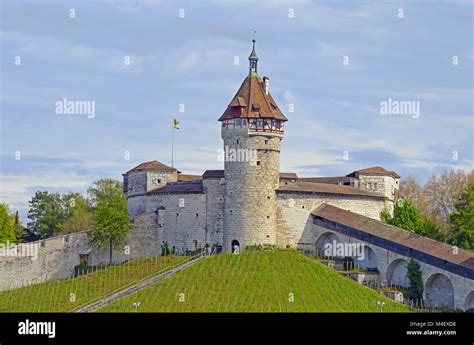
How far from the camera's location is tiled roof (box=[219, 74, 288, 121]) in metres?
76.9

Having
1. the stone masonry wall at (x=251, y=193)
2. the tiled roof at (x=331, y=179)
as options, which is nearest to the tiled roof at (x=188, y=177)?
the tiled roof at (x=331, y=179)

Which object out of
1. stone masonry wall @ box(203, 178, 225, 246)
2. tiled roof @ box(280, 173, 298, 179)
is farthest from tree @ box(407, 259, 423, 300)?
stone masonry wall @ box(203, 178, 225, 246)

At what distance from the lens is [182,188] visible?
80875 mm

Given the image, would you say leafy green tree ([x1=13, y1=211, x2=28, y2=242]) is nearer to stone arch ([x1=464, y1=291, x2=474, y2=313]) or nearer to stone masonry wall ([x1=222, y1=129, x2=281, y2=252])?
stone masonry wall ([x1=222, y1=129, x2=281, y2=252])

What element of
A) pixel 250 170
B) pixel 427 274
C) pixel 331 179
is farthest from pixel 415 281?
pixel 331 179

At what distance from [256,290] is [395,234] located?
10.9 m

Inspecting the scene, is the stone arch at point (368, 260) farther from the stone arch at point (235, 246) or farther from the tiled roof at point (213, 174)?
the tiled roof at point (213, 174)

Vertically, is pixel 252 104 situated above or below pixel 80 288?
above

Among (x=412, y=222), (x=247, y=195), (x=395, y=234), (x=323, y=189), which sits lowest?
(x=395, y=234)

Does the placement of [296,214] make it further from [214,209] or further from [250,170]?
[214,209]

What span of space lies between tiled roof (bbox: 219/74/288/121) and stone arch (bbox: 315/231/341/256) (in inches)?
331

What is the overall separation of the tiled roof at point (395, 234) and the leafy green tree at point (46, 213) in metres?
31.8

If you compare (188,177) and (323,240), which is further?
(188,177)
